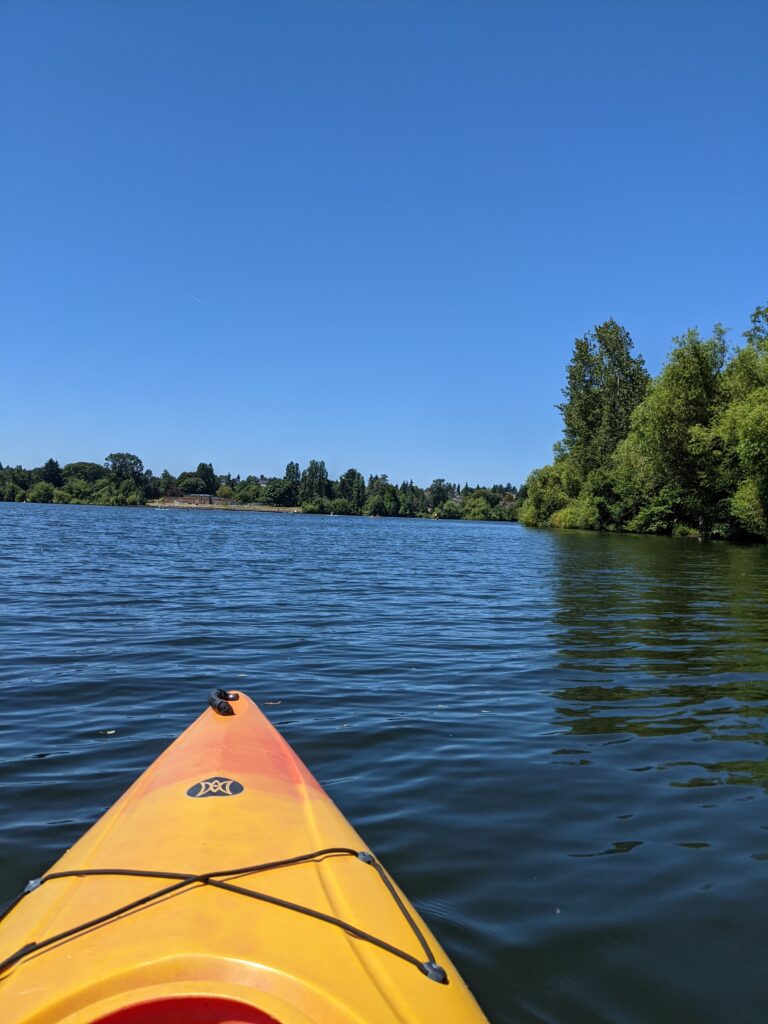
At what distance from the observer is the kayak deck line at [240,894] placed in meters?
2.41

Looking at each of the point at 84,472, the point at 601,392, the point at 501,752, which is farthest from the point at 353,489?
the point at 501,752

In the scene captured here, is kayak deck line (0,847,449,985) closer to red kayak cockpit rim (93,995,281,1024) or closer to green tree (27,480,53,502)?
red kayak cockpit rim (93,995,281,1024)

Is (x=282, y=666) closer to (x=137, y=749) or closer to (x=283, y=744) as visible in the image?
(x=137, y=749)

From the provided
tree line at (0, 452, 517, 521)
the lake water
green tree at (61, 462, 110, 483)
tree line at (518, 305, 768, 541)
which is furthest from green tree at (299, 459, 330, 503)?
the lake water

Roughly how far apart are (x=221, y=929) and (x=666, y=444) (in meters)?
47.4

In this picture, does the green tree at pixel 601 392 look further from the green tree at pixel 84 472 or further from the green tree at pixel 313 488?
the green tree at pixel 84 472

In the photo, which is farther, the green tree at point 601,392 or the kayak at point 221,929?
the green tree at point 601,392

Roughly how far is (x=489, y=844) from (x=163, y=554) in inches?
958

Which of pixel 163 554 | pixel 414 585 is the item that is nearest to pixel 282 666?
pixel 414 585

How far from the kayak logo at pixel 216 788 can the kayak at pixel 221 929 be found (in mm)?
16

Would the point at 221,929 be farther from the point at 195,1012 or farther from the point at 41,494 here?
the point at 41,494

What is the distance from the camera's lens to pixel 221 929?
244 centimetres

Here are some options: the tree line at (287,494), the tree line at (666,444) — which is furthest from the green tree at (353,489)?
the tree line at (666,444)

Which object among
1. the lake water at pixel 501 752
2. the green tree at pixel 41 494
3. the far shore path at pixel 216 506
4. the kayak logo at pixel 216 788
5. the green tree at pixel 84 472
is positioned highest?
the green tree at pixel 84 472
